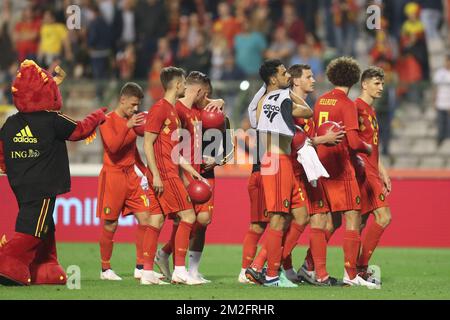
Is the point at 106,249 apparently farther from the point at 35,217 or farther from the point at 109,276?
the point at 35,217

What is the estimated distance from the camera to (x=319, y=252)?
13.1 metres

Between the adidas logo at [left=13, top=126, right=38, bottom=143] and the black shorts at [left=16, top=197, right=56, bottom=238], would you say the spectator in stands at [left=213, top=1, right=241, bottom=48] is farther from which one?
the black shorts at [left=16, top=197, right=56, bottom=238]

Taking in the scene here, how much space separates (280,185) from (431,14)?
1077cm

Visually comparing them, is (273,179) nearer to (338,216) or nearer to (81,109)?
(338,216)

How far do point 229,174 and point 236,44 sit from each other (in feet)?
12.4

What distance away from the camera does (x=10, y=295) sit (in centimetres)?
1176

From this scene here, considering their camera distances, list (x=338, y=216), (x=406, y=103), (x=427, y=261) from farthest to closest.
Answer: (x=406, y=103), (x=427, y=261), (x=338, y=216)

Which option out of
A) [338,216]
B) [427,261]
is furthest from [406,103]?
[338,216]

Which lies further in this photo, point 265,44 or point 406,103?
point 265,44

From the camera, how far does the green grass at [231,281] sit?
39.0 ft

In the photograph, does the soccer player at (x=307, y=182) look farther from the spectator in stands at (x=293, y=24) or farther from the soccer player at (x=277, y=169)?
the spectator in stands at (x=293, y=24)

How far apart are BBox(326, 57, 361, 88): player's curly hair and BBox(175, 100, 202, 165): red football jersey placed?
1602 millimetres

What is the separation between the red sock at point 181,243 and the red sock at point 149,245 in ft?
0.87

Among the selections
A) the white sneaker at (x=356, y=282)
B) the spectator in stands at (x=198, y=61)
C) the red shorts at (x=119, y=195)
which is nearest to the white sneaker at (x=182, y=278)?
the red shorts at (x=119, y=195)
